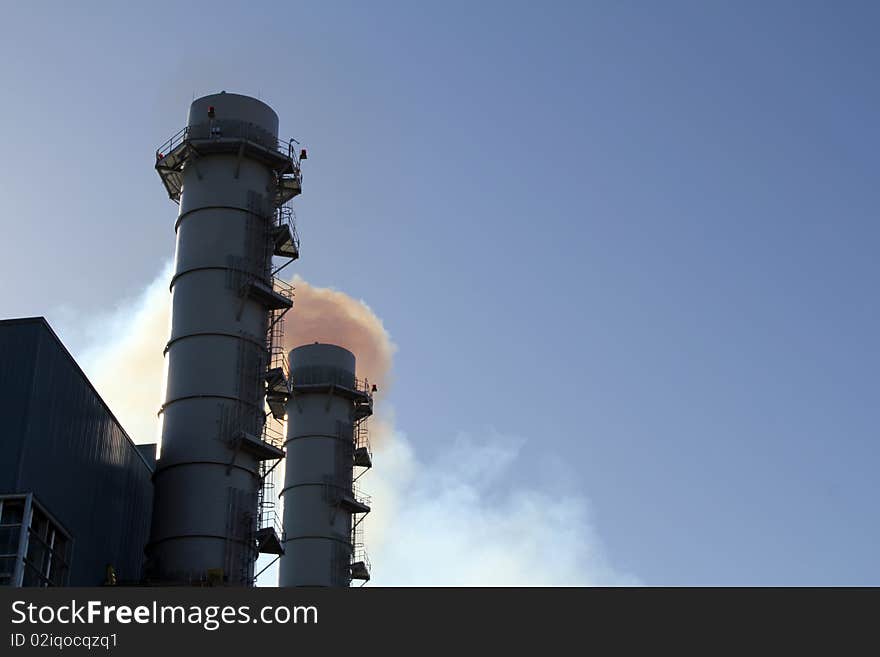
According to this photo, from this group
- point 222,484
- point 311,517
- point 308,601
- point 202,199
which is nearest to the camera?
point 308,601

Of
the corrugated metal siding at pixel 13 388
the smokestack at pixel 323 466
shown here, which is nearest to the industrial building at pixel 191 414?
the corrugated metal siding at pixel 13 388

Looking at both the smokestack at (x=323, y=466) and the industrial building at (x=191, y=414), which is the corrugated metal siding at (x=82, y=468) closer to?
the industrial building at (x=191, y=414)

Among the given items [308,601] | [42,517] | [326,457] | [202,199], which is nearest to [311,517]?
[326,457]

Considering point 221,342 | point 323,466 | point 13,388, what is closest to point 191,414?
point 221,342

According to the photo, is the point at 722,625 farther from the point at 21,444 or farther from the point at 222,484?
the point at 222,484

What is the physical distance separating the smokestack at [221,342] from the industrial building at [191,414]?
5 cm

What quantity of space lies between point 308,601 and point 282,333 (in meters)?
25.3

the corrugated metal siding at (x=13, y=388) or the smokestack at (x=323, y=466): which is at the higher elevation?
the smokestack at (x=323, y=466)

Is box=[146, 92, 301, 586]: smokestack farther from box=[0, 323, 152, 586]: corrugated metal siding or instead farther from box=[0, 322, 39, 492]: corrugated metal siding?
box=[0, 322, 39, 492]: corrugated metal siding

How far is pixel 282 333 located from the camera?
42250 mm

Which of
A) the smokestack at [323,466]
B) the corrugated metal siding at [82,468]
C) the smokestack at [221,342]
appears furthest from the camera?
the smokestack at [323,466]

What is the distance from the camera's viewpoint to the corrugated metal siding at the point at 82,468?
29.4m

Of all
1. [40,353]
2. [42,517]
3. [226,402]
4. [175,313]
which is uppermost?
[175,313]

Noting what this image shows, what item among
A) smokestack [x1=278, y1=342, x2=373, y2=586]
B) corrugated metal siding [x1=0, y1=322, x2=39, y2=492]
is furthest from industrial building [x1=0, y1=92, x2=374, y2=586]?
smokestack [x1=278, y1=342, x2=373, y2=586]
